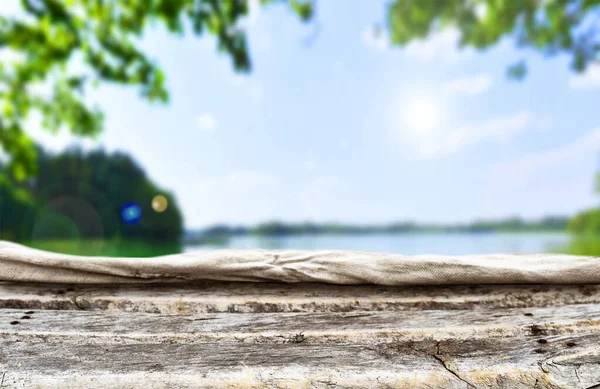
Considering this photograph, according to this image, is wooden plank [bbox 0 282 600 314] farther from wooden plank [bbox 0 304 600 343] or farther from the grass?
the grass

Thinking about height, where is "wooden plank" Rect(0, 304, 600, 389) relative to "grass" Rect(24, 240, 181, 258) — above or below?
below

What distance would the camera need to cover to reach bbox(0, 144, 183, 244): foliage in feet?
43.2

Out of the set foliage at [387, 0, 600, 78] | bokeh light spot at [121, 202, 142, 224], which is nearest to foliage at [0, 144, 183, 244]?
bokeh light spot at [121, 202, 142, 224]

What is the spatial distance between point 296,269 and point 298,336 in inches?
6.0

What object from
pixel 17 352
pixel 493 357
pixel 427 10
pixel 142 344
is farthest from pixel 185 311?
pixel 427 10

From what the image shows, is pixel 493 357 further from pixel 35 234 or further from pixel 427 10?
pixel 35 234

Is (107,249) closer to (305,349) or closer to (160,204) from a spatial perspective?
(305,349)

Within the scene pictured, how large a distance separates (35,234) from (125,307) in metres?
15.0

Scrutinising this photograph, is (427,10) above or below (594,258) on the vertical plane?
above

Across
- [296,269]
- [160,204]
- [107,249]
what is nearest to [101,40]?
[107,249]

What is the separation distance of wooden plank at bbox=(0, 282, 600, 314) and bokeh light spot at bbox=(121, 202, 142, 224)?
13.7 meters

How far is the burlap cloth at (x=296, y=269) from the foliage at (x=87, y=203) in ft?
43.3

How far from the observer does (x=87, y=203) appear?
14.8m

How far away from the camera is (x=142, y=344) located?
804 millimetres
